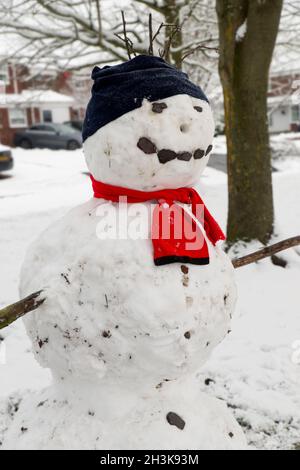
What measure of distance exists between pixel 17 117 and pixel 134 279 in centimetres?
2846

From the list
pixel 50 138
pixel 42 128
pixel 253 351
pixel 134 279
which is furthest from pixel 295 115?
pixel 134 279

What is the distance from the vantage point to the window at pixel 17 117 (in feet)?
91.0

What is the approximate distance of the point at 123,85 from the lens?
6.73ft

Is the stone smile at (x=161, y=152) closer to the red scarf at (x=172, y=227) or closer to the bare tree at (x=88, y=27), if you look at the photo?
the red scarf at (x=172, y=227)

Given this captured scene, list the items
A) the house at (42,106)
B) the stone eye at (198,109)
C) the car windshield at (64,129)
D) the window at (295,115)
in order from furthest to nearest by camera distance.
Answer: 1. the window at (295,115)
2. the house at (42,106)
3. the car windshield at (64,129)
4. the stone eye at (198,109)

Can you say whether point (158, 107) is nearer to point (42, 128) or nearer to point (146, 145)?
point (146, 145)

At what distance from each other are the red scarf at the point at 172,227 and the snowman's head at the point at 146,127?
0.16 ft

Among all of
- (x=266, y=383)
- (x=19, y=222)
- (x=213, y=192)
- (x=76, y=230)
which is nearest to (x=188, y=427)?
(x=76, y=230)

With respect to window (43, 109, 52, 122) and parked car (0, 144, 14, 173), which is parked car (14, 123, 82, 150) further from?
window (43, 109, 52, 122)

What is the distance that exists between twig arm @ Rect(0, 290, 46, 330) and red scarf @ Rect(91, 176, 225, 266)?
0.54 m

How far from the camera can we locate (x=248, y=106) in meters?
5.51

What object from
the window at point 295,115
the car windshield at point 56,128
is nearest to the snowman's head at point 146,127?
the car windshield at point 56,128
